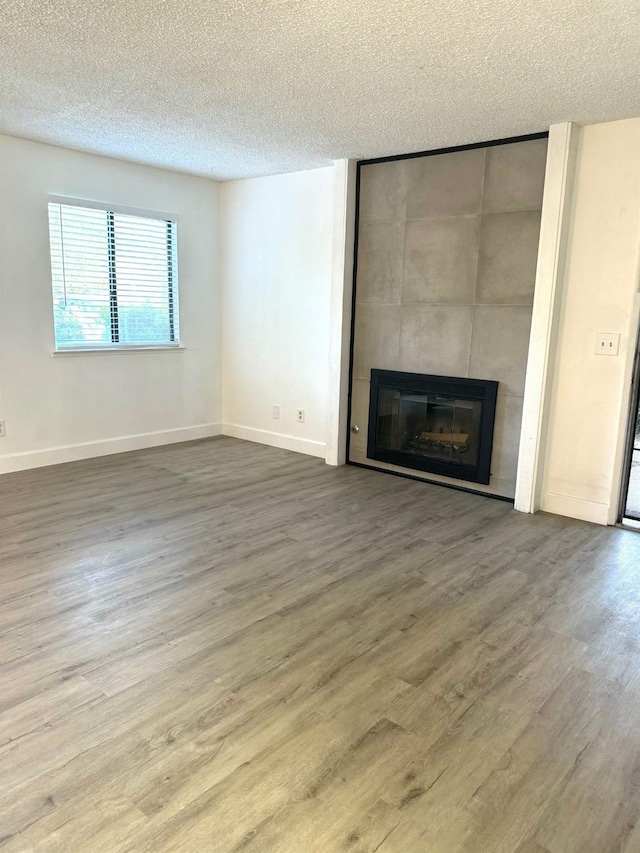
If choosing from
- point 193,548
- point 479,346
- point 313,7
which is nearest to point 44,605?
point 193,548

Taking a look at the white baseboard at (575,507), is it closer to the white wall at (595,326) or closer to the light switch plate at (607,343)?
the white wall at (595,326)

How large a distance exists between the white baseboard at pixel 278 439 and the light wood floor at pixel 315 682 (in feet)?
5.18

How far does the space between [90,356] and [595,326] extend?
398cm

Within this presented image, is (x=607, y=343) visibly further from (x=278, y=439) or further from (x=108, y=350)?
(x=108, y=350)

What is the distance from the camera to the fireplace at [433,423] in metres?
4.27

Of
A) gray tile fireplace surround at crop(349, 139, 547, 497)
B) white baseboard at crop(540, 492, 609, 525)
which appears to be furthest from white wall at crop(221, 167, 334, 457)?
white baseboard at crop(540, 492, 609, 525)

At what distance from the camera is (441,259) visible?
14.2 ft

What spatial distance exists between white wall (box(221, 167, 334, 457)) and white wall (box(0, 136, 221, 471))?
0.21 meters

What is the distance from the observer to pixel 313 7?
7.32 feet

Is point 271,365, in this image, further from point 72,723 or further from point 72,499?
point 72,723

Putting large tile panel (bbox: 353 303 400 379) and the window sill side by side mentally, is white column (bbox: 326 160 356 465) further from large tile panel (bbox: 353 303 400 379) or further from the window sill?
the window sill

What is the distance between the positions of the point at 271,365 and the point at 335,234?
1.48 meters

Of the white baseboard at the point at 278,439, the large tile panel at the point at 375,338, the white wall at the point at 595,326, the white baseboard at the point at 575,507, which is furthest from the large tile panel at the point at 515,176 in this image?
the white baseboard at the point at 278,439

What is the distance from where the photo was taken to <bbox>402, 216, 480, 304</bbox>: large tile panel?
4.18 metres
